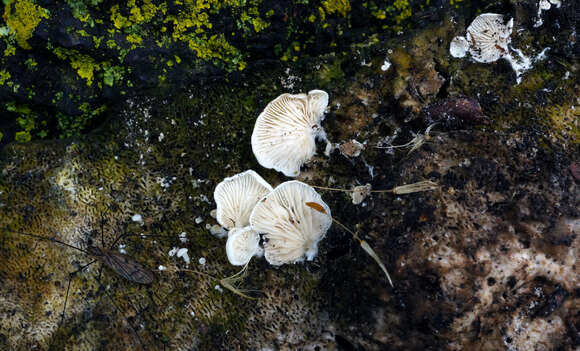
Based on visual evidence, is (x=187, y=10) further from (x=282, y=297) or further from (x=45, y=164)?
(x=282, y=297)

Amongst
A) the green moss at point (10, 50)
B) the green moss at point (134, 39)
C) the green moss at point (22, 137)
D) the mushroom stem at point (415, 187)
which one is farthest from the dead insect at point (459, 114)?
the green moss at point (22, 137)

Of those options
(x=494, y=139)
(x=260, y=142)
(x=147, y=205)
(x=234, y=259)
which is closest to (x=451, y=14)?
(x=494, y=139)

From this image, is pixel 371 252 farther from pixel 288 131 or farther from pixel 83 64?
pixel 83 64

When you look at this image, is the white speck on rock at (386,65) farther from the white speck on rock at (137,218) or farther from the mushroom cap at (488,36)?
the white speck on rock at (137,218)

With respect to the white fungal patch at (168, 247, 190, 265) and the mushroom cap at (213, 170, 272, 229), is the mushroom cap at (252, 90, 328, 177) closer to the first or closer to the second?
the mushroom cap at (213, 170, 272, 229)

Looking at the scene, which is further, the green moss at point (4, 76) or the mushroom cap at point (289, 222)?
the green moss at point (4, 76)

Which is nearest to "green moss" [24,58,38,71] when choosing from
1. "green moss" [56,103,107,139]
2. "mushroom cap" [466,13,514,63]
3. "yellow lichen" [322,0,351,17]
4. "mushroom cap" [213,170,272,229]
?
"green moss" [56,103,107,139]
